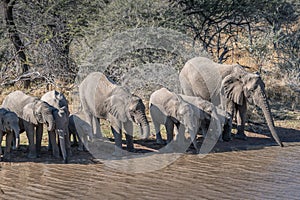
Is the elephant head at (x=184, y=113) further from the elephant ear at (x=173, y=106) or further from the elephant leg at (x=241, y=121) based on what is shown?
the elephant leg at (x=241, y=121)

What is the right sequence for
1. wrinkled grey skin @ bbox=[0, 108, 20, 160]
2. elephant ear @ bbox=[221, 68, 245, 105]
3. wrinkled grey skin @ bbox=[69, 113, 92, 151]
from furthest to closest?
elephant ear @ bbox=[221, 68, 245, 105] < wrinkled grey skin @ bbox=[69, 113, 92, 151] < wrinkled grey skin @ bbox=[0, 108, 20, 160]

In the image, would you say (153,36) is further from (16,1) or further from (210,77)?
(16,1)

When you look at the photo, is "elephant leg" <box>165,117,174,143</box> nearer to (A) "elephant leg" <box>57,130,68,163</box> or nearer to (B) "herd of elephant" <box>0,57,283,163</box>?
(B) "herd of elephant" <box>0,57,283,163</box>

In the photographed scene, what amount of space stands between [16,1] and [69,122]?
6733mm

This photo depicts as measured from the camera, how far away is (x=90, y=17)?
1453 cm

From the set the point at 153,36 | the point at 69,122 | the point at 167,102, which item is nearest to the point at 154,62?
the point at 153,36

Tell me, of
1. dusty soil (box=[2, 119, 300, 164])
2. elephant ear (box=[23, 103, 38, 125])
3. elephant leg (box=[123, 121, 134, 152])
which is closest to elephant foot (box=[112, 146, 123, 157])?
elephant leg (box=[123, 121, 134, 152])

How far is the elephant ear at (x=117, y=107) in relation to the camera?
980cm

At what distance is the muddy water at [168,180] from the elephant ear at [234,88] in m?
1.94

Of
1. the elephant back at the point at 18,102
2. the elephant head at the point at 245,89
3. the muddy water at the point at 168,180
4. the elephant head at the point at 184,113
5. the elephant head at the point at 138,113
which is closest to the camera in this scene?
the muddy water at the point at 168,180

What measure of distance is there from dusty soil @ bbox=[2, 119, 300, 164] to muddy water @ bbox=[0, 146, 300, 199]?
372mm

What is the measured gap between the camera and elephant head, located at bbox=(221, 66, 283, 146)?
1087cm

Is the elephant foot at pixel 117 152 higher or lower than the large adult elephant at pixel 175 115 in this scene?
lower

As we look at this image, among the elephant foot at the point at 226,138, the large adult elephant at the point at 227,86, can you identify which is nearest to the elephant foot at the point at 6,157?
the elephant foot at the point at 226,138
